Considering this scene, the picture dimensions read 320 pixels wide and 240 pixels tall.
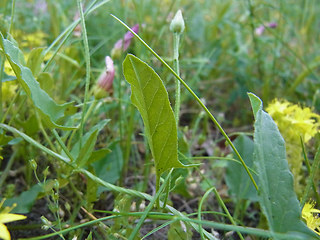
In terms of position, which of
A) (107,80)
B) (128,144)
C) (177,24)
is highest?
(177,24)

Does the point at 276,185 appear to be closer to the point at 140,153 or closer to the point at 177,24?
the point at 177,24

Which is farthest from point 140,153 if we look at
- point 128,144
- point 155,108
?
point 155,108

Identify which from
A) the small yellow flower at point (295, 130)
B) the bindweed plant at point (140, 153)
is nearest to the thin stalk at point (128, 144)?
the bindweed plant at point (140, 153)

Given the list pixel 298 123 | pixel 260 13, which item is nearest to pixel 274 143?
pixel 298 123

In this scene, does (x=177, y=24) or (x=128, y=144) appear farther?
(x=128, y=144)

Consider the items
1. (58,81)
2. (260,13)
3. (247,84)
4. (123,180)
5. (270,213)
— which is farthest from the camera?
(260,13)

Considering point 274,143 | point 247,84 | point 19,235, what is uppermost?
point 274,143

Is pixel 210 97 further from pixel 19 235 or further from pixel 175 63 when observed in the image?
pixel 19 235
